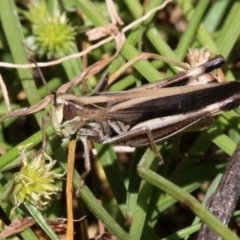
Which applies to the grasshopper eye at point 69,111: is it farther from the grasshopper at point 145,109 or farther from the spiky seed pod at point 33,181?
the spiky seed pod at point 33,181

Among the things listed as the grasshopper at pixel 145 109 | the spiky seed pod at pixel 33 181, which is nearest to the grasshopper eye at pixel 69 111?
the grasshopper at pixel 145 109

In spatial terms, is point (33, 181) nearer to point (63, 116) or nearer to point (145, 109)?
point (63, 116)

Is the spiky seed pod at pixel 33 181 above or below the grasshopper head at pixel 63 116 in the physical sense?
below

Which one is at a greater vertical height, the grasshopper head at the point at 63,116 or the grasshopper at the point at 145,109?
the grasshopper head at the point at 63,116

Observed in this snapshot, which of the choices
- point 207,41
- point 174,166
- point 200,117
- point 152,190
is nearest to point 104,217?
point 152,190

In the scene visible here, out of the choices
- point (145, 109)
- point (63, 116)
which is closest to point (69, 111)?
point (63, 116)

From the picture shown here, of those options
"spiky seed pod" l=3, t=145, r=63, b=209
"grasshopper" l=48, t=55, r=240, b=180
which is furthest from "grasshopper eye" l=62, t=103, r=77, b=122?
"spiky seed pod" l=3, t=145, r=63, b=209
